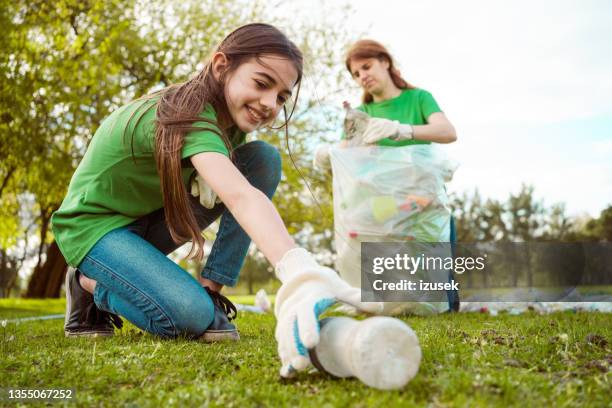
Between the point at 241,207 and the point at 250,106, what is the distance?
0.63m

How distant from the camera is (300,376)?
157cm

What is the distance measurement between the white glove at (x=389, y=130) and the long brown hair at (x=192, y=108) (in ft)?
4.99

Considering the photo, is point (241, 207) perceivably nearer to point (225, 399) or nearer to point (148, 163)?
point (225, 399)

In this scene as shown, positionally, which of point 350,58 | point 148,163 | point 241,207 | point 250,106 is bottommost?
point 241,207

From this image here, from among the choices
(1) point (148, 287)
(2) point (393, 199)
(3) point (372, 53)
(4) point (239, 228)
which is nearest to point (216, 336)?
(1) point (148, 287)

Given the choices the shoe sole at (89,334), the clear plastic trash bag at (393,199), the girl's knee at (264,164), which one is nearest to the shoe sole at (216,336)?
the shoe sole at (89,334)

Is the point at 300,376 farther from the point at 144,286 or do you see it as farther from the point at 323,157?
the point at 323,157

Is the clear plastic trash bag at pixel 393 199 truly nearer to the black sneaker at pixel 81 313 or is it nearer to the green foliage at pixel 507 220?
the black sneaker at pixel 81 313

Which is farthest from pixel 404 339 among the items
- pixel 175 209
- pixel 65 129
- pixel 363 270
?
pixel 65 129

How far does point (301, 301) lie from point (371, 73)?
9.55 ft

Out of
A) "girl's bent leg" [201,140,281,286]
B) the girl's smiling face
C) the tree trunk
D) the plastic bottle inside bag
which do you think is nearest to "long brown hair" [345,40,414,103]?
the plastic bottle inside bag

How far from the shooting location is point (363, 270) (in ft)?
13.1

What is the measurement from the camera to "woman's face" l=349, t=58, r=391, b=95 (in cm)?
409

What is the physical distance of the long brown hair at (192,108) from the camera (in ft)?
6.63
